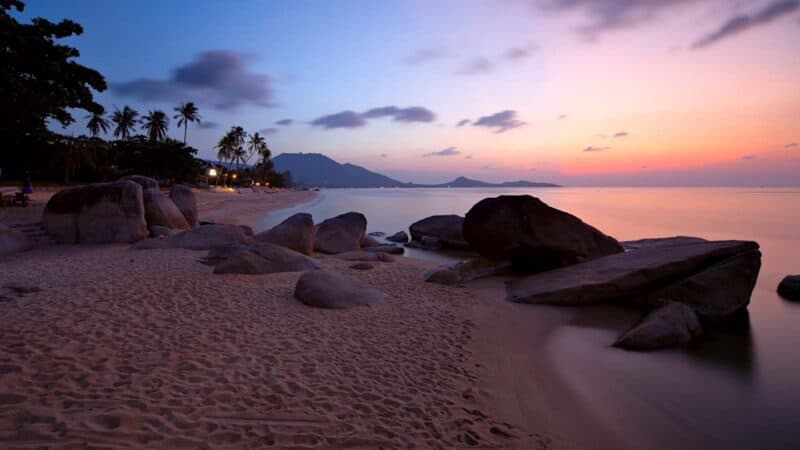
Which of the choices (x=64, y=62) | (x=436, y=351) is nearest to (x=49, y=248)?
(x=64, y=62)

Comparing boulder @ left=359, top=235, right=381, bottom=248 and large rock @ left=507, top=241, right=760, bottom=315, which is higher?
large rock @ left=507, top=241, right=760, bottom=315

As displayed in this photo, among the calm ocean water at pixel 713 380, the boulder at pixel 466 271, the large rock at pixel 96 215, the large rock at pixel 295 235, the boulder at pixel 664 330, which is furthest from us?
the large rock at pixel 295 235

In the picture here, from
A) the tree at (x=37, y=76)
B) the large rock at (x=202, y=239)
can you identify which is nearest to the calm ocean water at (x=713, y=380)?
the large rock at (x=202, y=239)

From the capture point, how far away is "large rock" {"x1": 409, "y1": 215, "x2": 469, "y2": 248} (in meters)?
20.8

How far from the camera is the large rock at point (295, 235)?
49.5 feet

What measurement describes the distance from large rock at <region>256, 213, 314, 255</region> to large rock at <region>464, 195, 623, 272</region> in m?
6.08

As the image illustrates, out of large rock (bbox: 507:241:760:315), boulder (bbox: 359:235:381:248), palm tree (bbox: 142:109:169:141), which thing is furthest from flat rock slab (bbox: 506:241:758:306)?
palm tree (bbox: 142:109:169:141)

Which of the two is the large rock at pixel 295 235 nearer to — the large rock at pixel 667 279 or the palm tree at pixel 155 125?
the large rock at pixel 667 279

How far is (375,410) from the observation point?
4453 millimetres

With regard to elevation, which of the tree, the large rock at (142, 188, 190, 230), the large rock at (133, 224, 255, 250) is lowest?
the large rock at (133, 224, 255, 250)

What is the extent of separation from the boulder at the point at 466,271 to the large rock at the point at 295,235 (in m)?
5.37

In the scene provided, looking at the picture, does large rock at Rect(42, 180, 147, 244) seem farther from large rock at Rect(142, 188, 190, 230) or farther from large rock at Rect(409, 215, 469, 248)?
large rock at Rect(409, 215, 469, 248)

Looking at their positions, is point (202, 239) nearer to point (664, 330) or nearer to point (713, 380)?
point (664, 330)

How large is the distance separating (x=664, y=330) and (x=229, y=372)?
292 inches
